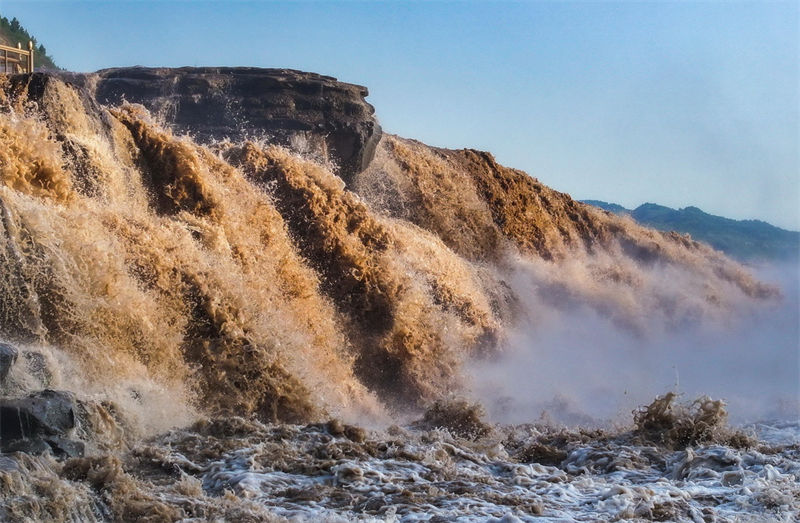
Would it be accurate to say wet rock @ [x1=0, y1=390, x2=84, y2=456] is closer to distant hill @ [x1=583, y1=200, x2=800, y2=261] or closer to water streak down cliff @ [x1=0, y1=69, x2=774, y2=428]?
water streak down cliff @ [x1=0, y1=69, x2=774, y2=428]

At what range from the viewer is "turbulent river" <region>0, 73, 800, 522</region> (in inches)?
278

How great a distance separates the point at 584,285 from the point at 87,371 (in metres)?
13.7

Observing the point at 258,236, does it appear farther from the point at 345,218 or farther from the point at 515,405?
the point at 515,405

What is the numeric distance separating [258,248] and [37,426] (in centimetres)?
555

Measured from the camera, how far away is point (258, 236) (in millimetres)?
12422

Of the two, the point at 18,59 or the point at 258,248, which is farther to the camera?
the point at 18,59

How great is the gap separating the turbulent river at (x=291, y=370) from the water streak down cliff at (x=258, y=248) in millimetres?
31

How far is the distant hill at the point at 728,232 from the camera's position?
47656 millimetres

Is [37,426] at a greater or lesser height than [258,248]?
lesser

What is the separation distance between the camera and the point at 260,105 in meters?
17.8

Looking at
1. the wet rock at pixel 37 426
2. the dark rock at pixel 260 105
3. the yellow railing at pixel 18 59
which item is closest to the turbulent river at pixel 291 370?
the wet rock at pixel 37 426

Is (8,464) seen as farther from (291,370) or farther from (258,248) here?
(258,248)

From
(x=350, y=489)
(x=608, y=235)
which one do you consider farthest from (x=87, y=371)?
(x=608, y=235)

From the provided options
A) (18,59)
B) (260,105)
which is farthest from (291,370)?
(18,59)
